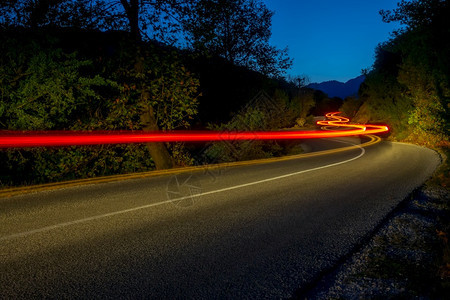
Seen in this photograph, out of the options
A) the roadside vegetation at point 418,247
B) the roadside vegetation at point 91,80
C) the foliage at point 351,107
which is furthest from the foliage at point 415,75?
the foliage at point 351,107

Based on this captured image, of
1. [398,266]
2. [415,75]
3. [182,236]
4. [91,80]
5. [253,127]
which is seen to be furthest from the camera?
[415,75]

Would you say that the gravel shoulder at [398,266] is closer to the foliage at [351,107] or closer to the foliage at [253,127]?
the foliage at [253,127]

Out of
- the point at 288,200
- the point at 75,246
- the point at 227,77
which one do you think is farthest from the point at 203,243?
the point at 227,77

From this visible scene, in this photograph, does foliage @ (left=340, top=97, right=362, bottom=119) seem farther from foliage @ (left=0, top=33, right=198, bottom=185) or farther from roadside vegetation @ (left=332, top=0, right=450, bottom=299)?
foliage @ (left=0, top=33, right=198, bottom=185)

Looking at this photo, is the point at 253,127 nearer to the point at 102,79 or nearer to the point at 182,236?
the point at 102,79

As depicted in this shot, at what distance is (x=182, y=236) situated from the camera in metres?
4.91

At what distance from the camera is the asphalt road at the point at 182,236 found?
11.5 ft

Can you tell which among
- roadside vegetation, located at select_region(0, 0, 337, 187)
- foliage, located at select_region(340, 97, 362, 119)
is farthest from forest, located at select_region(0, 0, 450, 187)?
foliage, located at select_region(340, 97, 362, 119)

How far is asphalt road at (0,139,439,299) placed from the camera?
11.5 ft

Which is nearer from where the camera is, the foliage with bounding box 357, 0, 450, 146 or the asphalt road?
the asphalt road

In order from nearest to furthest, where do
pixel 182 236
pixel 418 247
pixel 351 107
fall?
pixel 418 247
pixel 182 236
pixel 351 107

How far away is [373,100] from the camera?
42594 millimetres

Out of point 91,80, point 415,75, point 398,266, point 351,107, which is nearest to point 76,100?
point 91,80

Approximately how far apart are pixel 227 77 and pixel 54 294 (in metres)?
18.6
